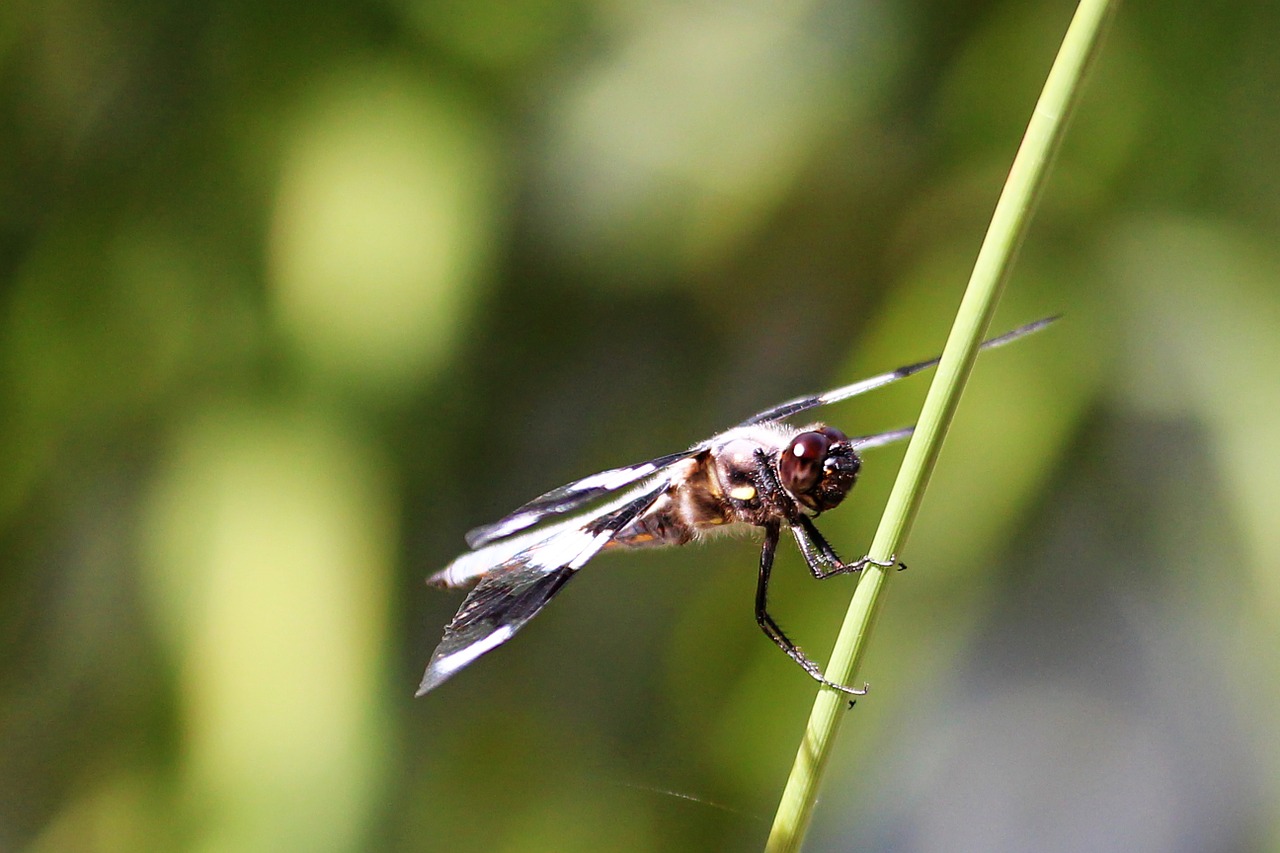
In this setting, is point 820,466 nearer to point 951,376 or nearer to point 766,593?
point 766,593

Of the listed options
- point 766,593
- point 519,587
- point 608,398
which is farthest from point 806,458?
point 608,398

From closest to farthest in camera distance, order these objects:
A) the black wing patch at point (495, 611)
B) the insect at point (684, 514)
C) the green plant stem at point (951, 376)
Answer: the green plant stem at point (951, 376), the black wing patch at point (495, 611), the insect at point (684, 514)

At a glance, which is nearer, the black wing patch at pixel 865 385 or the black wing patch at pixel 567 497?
the black wing patch at pixel 865 385

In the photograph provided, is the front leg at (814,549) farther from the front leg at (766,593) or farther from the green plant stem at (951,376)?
the green plant stem at (951,376)

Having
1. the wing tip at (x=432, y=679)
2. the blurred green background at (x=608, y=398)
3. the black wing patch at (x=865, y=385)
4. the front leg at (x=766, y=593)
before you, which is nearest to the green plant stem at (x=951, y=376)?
the black wing patch at (x=865, y=385)

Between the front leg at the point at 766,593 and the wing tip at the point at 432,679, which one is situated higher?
the wing tip at the point at 432,679

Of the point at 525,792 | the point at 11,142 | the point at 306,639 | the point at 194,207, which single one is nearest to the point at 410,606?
the point at 306,639

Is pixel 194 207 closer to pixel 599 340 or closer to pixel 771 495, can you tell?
pixel 599 340
